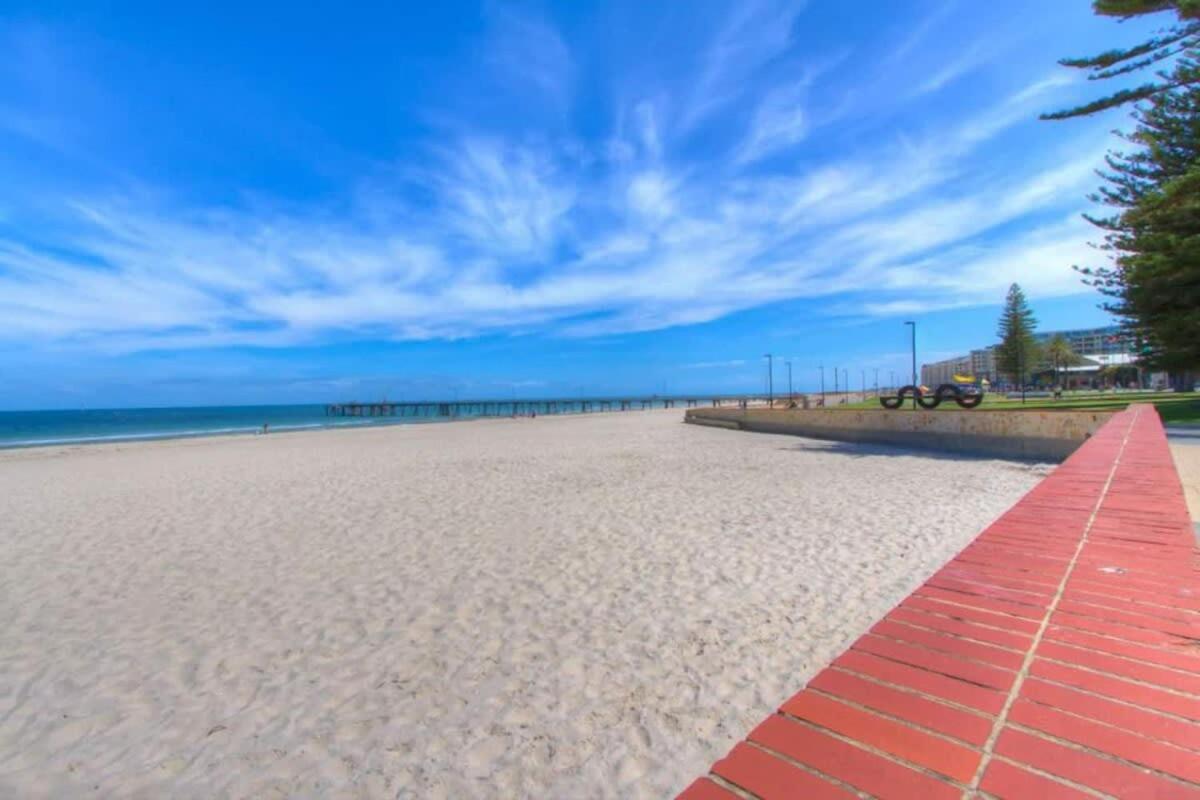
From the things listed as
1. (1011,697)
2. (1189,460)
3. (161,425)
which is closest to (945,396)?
(1189,460)

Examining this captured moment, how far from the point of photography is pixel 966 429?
12719mm

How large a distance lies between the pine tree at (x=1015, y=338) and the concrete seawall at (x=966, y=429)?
33303 millimetres

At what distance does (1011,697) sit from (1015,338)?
51.4 metres

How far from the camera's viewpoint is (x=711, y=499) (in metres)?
8.33

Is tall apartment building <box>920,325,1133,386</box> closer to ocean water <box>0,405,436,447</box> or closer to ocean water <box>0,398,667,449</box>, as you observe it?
ocean water <box>0,398,667,449</box>

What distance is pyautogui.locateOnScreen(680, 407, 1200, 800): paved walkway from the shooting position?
3.17 feet

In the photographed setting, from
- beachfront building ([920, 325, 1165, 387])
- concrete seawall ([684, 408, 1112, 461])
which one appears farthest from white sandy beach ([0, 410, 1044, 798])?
beachfront building ([920, 325, 1165, 387])

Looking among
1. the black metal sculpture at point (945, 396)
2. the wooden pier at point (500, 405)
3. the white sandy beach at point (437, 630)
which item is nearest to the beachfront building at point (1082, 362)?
the black metal sculpture at point (945, 396)

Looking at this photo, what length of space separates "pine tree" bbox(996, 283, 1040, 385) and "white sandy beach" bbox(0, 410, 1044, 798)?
4123 centimetres

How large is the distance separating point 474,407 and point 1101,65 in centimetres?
11969

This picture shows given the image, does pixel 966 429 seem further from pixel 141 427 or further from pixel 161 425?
pixel 161 425

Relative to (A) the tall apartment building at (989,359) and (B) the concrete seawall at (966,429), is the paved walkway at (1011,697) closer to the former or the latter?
(B) the concrete seawall at (966,429)

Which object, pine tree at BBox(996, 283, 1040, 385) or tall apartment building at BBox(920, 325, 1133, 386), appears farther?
tall apartment building at BBox(920, 325, 1133, 386)

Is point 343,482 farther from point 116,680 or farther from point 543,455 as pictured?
point 116,680
